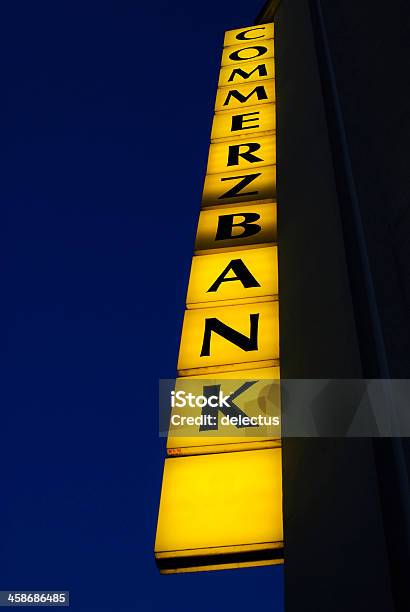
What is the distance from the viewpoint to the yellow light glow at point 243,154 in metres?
6.41

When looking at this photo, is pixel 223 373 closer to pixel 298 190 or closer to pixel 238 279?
pixel 238 279

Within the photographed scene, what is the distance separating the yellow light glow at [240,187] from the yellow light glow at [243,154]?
125 millimetres

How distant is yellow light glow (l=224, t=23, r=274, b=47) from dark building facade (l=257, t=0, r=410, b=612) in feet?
10.1

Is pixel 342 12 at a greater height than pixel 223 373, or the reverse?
pixel 342 12

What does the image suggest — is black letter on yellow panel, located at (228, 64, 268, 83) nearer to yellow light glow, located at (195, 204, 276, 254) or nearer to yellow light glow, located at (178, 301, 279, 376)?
yellow light glow, located at (195, 204, 276, 254)

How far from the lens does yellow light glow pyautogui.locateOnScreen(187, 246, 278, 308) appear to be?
15.5 feet

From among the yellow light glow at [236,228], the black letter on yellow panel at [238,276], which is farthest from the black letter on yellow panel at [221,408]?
the yellow light glow at [236,228]

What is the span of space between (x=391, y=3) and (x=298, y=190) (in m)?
1.99

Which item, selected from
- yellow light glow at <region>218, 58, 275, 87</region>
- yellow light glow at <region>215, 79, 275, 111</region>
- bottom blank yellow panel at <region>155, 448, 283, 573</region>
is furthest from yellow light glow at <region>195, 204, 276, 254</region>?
yellow light glow at <region>218, 58, 275, 87</region>

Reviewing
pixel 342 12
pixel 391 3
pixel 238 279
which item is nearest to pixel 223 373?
pixel 238 279

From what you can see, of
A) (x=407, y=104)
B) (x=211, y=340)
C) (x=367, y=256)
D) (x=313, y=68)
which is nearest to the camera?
(x=367, y=256)

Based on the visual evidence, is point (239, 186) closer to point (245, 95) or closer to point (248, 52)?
point (245, 95)

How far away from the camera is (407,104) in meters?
4.73
